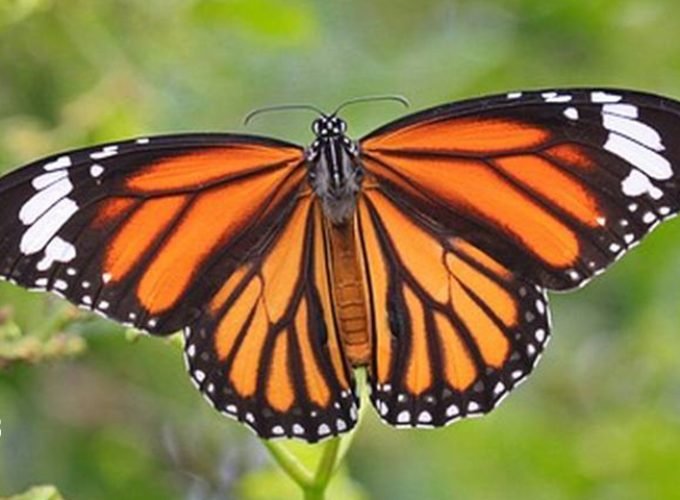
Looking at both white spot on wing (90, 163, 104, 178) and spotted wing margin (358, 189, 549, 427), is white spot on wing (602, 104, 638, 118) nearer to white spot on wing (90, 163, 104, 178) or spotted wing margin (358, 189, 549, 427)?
spotted wing margin (358, 189, 549, 427)

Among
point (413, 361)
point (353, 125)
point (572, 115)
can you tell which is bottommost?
point (413, 361)

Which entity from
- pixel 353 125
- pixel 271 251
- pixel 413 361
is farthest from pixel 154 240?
pixel 353 125

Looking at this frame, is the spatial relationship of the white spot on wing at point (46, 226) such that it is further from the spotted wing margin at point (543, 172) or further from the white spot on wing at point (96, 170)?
the spotted wing margin at point (543, 172)

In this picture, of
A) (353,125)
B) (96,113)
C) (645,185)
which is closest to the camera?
(645,185)

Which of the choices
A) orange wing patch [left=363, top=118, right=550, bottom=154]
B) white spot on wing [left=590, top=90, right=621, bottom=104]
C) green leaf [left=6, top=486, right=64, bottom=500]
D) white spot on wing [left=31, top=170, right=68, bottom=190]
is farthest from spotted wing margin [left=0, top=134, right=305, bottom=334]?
white spot on wing [left=590, top=90, right=621, bottom=104]

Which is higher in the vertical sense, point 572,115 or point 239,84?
point 239,84

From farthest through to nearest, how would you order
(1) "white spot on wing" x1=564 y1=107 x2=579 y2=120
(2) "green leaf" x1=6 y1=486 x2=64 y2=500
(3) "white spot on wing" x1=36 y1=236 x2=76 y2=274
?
1. (1) "white spot on wing" x1=564 y1=107 x2=579 y2=120
2. (3) "white spot on wing" x1=36 y1=236 x2=76 y2=274
3. (2) "green leaf" x1=6 y1=486 x2=64 y2=500

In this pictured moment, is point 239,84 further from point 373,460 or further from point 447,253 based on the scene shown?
point 447,253
